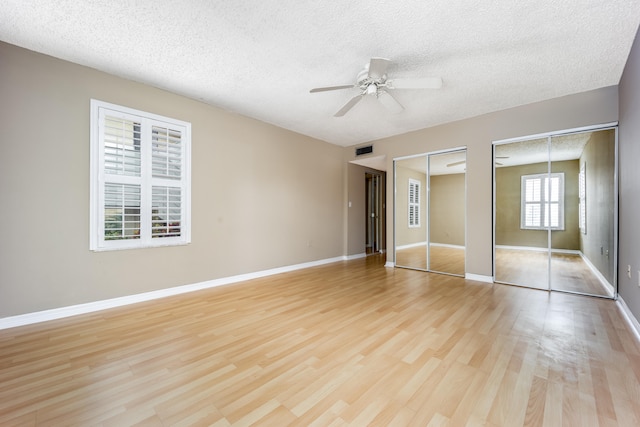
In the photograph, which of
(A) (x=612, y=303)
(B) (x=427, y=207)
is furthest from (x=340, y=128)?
(A) (x=612, y=303)

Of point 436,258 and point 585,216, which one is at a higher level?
point 585,216

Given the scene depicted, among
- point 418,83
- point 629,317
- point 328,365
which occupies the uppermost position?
point 418,83

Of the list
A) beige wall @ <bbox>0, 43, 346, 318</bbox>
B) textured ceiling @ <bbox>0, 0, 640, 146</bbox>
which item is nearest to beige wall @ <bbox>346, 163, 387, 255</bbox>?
beige wall @ <bbox>0, 43, 346, 318</bbox>

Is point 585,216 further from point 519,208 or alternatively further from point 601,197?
point 519,208

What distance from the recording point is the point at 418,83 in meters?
2.66

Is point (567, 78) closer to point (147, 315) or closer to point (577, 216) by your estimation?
point (577, 216)

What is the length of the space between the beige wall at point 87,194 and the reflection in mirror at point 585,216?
446 centimetres

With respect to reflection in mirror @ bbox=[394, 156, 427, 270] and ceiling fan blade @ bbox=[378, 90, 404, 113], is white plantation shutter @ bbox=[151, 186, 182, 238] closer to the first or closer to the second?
ceiling fan blade @ bbox=[378, 90, 404, 113]

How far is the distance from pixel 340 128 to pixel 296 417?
4594mm

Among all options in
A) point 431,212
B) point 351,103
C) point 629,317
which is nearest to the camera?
point 629,317

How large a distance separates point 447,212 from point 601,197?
1.96 metres

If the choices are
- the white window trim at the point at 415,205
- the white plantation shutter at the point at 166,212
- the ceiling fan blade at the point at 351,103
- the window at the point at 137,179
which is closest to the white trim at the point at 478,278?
the white window trim at the point at 415,205

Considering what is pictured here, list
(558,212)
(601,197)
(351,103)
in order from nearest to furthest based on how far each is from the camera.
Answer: (351,103)
(601,197)
(558,212)

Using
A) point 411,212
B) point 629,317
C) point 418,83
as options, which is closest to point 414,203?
point 411,212
